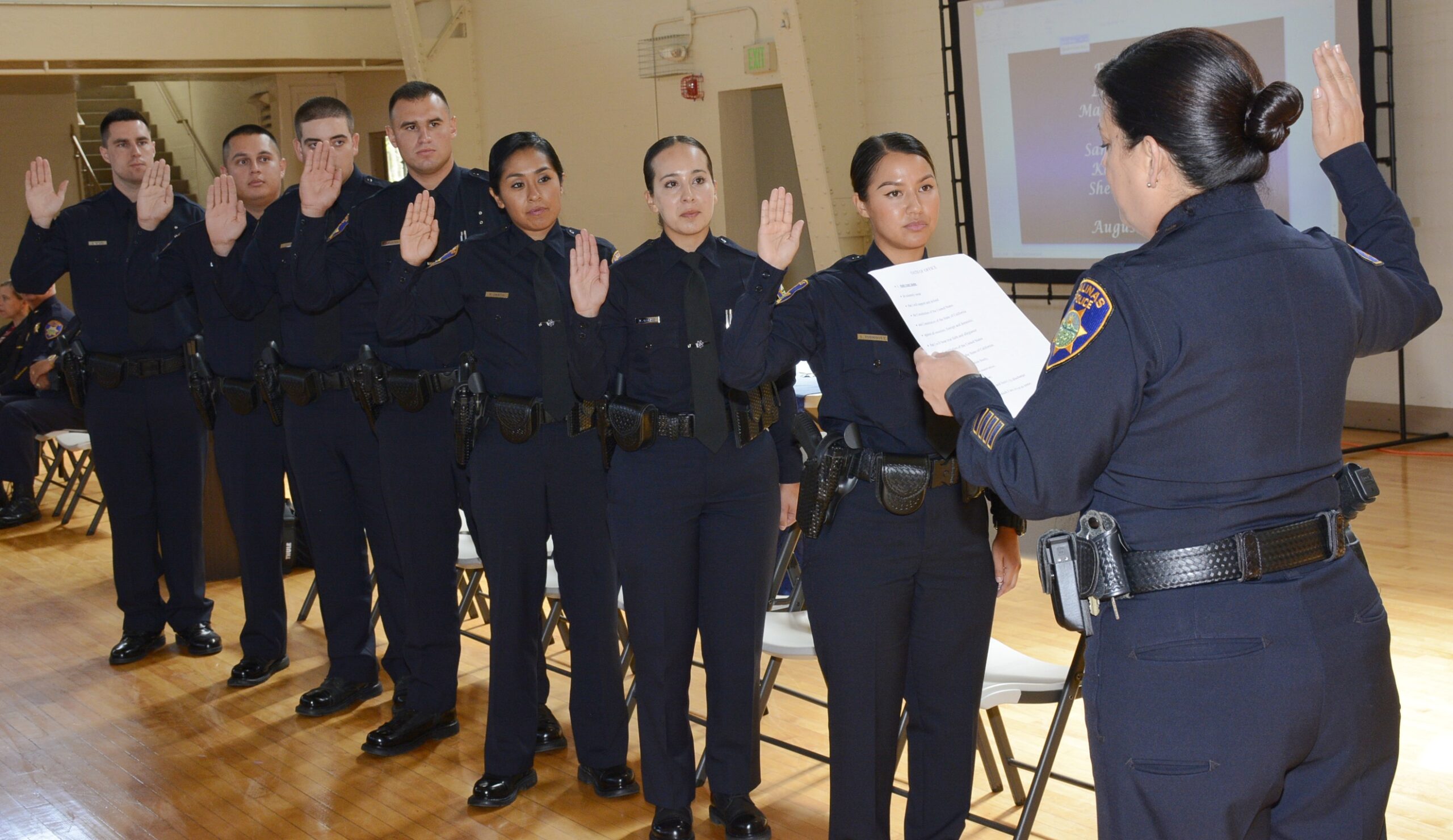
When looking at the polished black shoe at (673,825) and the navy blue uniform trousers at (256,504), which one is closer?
the polished black shoe at (673,825)

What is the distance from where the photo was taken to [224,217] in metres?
4.43

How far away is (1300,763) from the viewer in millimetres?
1674

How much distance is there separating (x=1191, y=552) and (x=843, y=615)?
1.11 m

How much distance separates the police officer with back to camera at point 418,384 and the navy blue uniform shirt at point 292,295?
147mm

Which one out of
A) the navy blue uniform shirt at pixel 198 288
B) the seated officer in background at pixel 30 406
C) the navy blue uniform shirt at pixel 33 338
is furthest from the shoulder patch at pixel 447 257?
the navy blue uniform shirt at pixel 33 338

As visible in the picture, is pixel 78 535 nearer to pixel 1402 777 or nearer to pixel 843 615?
pixel 843 615

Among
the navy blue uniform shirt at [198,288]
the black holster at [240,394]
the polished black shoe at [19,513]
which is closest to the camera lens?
the black holster at [240,394]

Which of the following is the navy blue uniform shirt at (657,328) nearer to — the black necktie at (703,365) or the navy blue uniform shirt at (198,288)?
the black necktie at (703,365)

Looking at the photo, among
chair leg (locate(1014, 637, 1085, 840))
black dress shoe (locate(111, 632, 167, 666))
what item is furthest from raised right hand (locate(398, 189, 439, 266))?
black dress shoe (locate(111, 632, 167, 666))

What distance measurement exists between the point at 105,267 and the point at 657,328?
2.83m

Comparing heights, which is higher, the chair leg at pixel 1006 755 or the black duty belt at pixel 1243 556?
the black duty belt at pixel 1243 556

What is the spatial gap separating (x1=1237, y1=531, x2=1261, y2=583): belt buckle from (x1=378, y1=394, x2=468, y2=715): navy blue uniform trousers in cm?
266

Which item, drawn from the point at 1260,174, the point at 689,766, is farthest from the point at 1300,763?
the point at 689,766

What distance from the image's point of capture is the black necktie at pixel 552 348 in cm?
339
